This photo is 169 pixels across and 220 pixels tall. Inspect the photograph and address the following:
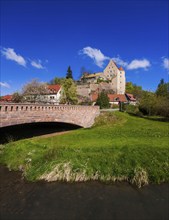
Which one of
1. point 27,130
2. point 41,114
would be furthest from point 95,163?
point 27,130

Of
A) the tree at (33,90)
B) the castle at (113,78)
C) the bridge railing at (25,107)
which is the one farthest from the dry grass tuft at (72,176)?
the castle at (113,78)

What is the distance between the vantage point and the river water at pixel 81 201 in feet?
28.7

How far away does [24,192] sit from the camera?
10859 mm

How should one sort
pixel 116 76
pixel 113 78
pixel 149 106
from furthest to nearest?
pixel 113 78 → pixel 116 76 → pixel 149 106

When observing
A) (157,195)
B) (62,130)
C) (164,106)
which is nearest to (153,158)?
(157,195)

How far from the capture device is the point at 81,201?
9.83 meters

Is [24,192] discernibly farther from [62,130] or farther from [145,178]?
[62,130]

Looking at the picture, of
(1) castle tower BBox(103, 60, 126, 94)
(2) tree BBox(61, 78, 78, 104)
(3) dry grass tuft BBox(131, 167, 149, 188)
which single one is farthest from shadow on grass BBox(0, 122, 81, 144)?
(1) castle tower BBox(103, 60, 126, 94)

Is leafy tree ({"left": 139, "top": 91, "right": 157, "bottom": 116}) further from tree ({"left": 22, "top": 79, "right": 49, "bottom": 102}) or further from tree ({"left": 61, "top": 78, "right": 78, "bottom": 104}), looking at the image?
Result: tree ({"left": 22, "top": 79, "right": 49, "bottom": 102})

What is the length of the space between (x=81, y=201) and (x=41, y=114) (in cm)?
1325

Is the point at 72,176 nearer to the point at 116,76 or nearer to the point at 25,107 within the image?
the point at 25,107

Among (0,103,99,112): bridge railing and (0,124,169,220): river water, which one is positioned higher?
(0,103,99,112): bridge railing

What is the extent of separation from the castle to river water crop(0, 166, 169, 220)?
83.0 meters

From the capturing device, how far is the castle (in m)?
92.8
